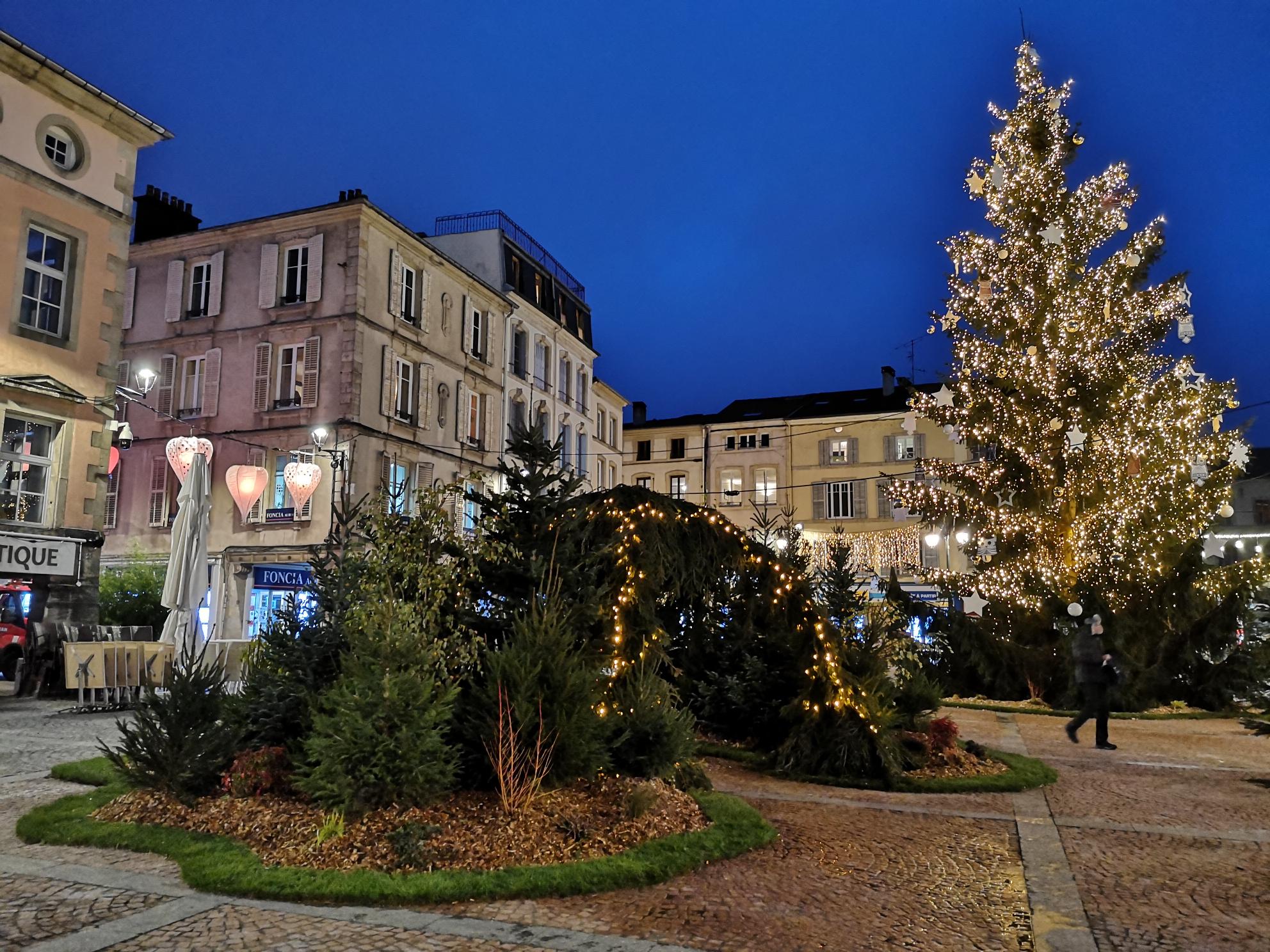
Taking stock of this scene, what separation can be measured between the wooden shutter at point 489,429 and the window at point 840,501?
20.1 meters

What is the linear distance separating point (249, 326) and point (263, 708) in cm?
2339

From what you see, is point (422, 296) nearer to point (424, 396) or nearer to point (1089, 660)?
point (424, 396)

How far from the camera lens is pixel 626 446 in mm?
51938

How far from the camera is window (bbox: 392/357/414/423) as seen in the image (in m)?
28.2

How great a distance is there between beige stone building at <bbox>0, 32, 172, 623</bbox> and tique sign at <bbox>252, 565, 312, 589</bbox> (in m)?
8.81

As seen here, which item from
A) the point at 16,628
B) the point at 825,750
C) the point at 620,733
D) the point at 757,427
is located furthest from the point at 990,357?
the point at 757,427

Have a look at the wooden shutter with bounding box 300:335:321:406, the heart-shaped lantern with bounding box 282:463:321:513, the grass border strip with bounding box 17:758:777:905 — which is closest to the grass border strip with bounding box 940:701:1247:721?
the grass border strip with bounding box 17:758:777:905

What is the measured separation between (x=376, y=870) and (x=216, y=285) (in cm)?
2706

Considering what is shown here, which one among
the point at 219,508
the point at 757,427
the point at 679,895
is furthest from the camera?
the point at 757,427

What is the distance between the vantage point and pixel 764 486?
159 ft

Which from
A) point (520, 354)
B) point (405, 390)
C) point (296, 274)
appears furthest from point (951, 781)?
point (520, 354)

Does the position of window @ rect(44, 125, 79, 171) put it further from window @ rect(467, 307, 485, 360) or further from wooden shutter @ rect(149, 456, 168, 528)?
window @ rect(467, 307, 485, 360)

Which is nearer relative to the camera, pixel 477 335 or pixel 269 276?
pixel 269 276

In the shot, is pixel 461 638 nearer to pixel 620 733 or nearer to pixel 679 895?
pixel 620 733
